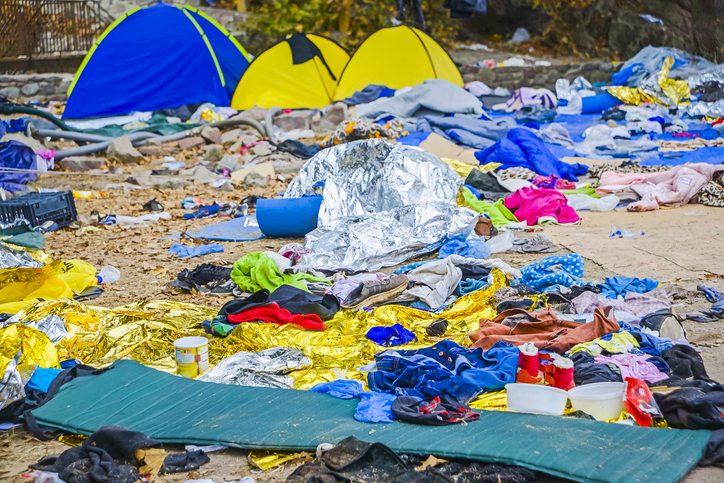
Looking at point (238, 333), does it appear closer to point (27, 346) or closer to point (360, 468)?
point (27, 346)

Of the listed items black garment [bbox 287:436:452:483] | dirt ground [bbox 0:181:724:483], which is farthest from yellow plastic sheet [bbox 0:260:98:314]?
black garment [bbox 287:436:452:483]

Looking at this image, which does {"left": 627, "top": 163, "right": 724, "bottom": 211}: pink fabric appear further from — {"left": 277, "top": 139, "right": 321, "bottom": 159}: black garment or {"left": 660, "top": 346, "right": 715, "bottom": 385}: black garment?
{"left": 277, "top": 139, "right": 321, "bottom": 159}: black garment

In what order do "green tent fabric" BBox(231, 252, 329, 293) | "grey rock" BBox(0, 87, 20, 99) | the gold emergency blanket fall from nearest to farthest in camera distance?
1. the gold emergency blanket
2. "green tent fabric" BBox(231, 252, 329, 293)
3. "grey rock" BBox(0, 87, 20, 99)

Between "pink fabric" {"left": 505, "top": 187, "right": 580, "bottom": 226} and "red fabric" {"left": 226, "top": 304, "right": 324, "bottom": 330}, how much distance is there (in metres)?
2.77

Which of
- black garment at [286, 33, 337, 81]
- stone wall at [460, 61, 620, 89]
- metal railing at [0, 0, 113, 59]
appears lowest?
stone wall at [460, 61, 620, 89]

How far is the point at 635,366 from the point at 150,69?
11033 mm

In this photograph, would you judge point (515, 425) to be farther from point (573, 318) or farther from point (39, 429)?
point (39, 429)

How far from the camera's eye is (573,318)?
3.27 metres

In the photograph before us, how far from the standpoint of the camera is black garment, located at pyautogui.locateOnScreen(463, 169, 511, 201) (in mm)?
6176

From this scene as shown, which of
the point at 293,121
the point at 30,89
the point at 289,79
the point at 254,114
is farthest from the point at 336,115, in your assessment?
the point at 30,89

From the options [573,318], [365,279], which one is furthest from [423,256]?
[573,318]

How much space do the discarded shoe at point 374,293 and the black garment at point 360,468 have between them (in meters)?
1.64

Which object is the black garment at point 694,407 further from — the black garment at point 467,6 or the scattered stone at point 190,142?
the black garment at point 467,6

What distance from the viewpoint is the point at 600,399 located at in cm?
236
